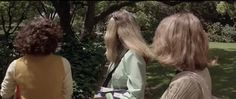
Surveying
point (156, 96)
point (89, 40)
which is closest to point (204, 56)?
point (89, 40)

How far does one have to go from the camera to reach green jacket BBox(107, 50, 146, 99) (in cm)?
367

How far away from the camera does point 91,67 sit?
848 centimetres

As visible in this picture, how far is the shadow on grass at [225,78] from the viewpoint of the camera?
11141mm

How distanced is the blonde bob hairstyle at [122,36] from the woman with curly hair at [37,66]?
1.31 ft

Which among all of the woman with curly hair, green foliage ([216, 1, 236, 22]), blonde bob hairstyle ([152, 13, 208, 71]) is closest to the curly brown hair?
the woman with curly hair

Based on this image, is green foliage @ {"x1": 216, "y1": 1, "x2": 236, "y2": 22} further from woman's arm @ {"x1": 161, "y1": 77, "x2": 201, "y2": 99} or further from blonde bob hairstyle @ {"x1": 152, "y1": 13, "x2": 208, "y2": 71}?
woman's arm @ {"x1": 161, "y1": 77, "x2": 201, "y2": 99}

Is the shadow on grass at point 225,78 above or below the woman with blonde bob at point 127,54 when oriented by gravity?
below

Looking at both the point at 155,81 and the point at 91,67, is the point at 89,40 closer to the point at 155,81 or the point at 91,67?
the point at 91,67

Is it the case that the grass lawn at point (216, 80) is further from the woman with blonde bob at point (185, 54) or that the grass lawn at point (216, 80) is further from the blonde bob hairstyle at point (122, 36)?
the woman with blonde bob at point (185, 54)

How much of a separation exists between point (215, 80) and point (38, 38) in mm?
9869

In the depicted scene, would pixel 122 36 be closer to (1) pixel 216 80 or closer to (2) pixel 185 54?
(2) pixel 185 54

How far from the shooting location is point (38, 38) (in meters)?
3.46

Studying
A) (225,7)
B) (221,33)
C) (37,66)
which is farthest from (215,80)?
(221,33)

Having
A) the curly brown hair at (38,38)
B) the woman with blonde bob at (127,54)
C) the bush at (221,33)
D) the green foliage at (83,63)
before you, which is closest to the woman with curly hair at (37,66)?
the curly brown hair at (38,38)
